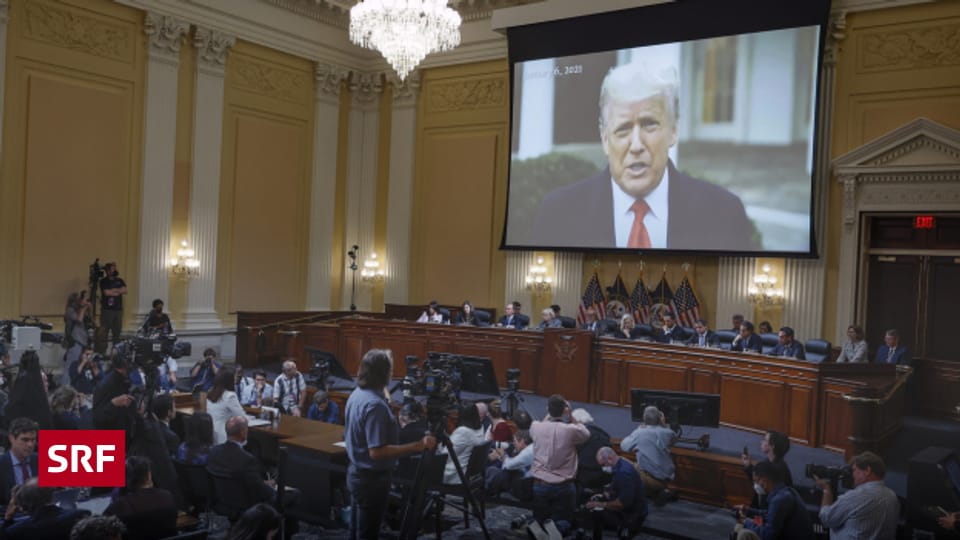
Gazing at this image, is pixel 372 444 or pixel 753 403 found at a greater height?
pixel 372 444

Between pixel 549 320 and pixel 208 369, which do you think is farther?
pixel 549 320

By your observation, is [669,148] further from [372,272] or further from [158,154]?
[158,154]

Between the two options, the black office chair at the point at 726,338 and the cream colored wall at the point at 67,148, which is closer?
the black office chair at the point at 726,338

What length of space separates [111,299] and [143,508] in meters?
9.27

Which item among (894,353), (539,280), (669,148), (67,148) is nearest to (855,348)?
(894,353)

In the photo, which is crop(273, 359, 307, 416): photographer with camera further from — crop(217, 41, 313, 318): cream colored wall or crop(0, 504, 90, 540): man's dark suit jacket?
crop(217, 41, 313, 318): cream colored wall

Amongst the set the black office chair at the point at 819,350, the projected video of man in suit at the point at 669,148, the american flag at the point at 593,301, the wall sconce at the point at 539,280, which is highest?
the projected video of man in suit at the point at 669,148

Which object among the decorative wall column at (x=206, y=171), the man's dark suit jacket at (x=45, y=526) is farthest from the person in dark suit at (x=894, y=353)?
the decorative wall column at (x=206, y=171)

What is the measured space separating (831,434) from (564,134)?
25.8 feet

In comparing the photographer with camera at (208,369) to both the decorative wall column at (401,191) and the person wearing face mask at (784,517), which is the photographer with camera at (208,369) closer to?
the person wearing face mask at (784,517)

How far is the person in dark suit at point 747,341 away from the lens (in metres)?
10.9

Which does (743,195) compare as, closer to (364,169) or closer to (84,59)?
(364,169)

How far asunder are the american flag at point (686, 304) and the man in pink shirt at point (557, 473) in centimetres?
789

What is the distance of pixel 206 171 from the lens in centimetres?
1501
